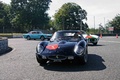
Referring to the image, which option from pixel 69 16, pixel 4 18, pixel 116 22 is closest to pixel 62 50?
pixel 69 16

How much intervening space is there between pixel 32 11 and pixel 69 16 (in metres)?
23.2

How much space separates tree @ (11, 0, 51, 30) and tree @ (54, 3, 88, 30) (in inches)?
767

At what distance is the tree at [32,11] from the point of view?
71250 millimetres

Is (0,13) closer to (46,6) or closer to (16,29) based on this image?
(16,29)

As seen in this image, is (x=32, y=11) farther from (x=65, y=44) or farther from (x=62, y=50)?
(x=62, y=50)

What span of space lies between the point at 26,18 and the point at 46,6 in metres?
6.50

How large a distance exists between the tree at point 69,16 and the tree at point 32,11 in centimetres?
1948

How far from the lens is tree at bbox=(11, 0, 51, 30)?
71.2 m

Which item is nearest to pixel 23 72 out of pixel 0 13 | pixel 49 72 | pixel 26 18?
pixel 49 72

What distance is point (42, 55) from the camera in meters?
9.14

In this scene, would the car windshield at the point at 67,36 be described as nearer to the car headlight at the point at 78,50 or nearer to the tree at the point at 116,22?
the car headlight at the point at 78,50

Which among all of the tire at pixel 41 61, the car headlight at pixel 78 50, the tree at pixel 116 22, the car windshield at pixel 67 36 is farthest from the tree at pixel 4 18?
the car headlight at pixel 78 50

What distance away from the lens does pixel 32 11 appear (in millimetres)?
72062

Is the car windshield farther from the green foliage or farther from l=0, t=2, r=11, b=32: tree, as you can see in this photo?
the green foliage
